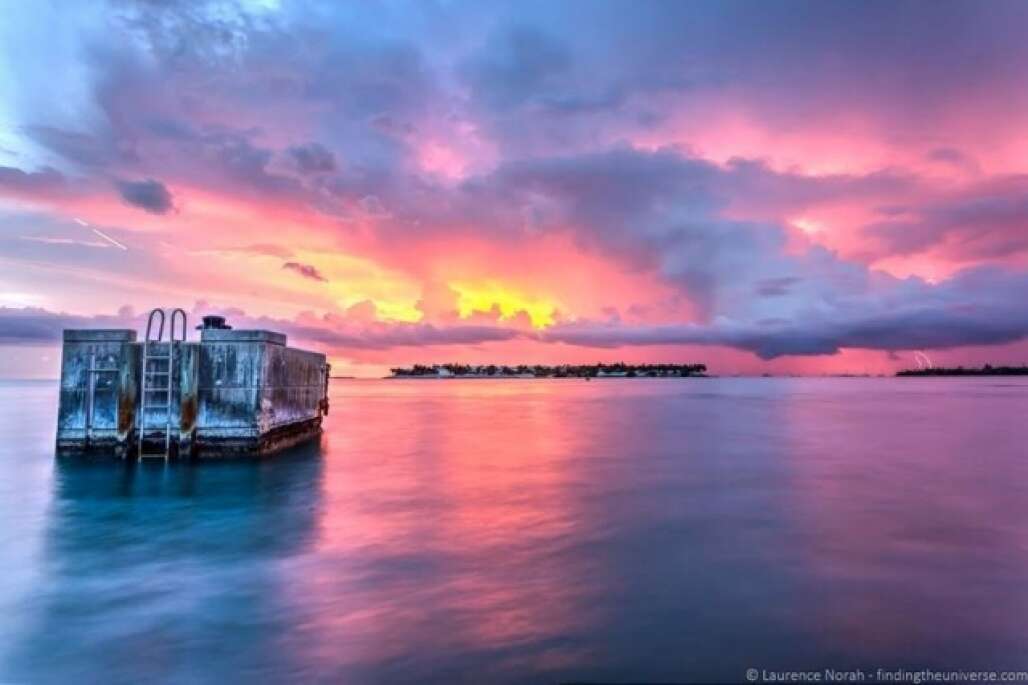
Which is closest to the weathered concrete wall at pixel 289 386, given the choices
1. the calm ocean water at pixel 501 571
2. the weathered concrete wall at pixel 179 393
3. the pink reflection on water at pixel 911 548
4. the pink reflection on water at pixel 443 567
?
the weathered concrete wall at pixel 179 393

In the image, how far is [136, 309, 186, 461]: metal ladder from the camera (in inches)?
688

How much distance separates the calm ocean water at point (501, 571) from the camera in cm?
620

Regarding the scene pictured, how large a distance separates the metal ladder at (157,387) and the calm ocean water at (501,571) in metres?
0.85

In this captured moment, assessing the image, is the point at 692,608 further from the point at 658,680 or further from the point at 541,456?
the point at 541,456

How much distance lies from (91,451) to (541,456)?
1407 centimetres

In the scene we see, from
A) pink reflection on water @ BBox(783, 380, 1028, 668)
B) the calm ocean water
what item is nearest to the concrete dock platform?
the calm ocean water

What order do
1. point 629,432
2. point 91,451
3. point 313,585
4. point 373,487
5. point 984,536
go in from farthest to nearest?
1. point 629,432
2. point 91,451
3. point 373,487
4. point 984,536
5. point 313,585

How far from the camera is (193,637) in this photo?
664 cm

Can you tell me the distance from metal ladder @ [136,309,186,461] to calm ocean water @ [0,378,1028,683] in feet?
2.80

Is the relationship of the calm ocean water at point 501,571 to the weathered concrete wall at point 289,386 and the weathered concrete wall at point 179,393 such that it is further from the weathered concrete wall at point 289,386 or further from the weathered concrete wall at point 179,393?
the weathered concrete wall at point 289,386

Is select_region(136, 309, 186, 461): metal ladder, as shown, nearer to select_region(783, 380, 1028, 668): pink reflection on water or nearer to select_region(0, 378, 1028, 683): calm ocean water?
select_region(0, 378, 1028, 683): calm ocean water

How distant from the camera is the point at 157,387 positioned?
17.6m

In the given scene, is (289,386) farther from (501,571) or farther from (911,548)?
(911,548)

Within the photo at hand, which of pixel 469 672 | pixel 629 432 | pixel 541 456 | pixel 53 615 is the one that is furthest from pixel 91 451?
pixel 629 432
